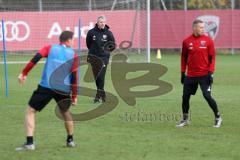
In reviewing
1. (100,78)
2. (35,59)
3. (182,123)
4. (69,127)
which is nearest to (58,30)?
(100,78)

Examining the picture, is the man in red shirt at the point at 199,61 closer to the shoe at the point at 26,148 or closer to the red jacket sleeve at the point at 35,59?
the red jacket sleeve at the point at 35,59

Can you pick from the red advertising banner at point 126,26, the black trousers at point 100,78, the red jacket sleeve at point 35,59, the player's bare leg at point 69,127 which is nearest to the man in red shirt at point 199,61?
the player's bare leg at point 69,127

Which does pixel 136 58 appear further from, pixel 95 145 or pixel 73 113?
pixel 95 145

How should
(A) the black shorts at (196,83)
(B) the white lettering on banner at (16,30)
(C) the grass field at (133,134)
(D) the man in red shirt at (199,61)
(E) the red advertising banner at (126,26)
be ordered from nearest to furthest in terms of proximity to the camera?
(C) the grass field at (133,134) → (D) the man in red shirt at (199,61) → (A) the black shorts at (196,83) → (B) the white lettering on banner at (16,30) → (E) the red advertising banner at (126,26)

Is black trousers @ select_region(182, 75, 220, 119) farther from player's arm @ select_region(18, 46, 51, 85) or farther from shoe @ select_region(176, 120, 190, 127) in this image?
player's arm @ select_region(18, 46, 51, 85)

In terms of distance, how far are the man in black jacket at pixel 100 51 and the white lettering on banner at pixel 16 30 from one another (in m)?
16.9

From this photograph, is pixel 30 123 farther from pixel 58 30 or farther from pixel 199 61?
pixel 58 30

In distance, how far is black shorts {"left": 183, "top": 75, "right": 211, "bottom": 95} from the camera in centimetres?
1131

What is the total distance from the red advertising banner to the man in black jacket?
15663 mm

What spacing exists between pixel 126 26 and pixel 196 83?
71.4 ft

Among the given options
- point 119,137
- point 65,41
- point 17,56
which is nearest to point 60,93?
point 65,41

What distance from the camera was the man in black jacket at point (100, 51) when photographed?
14.9 m

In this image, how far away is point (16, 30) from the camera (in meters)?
31.6

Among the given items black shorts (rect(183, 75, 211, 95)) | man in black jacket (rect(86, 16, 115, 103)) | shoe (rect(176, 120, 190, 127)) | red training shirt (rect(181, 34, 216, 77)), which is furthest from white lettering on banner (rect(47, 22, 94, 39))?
red training shirt (rect(181, 34, 216, 77))
